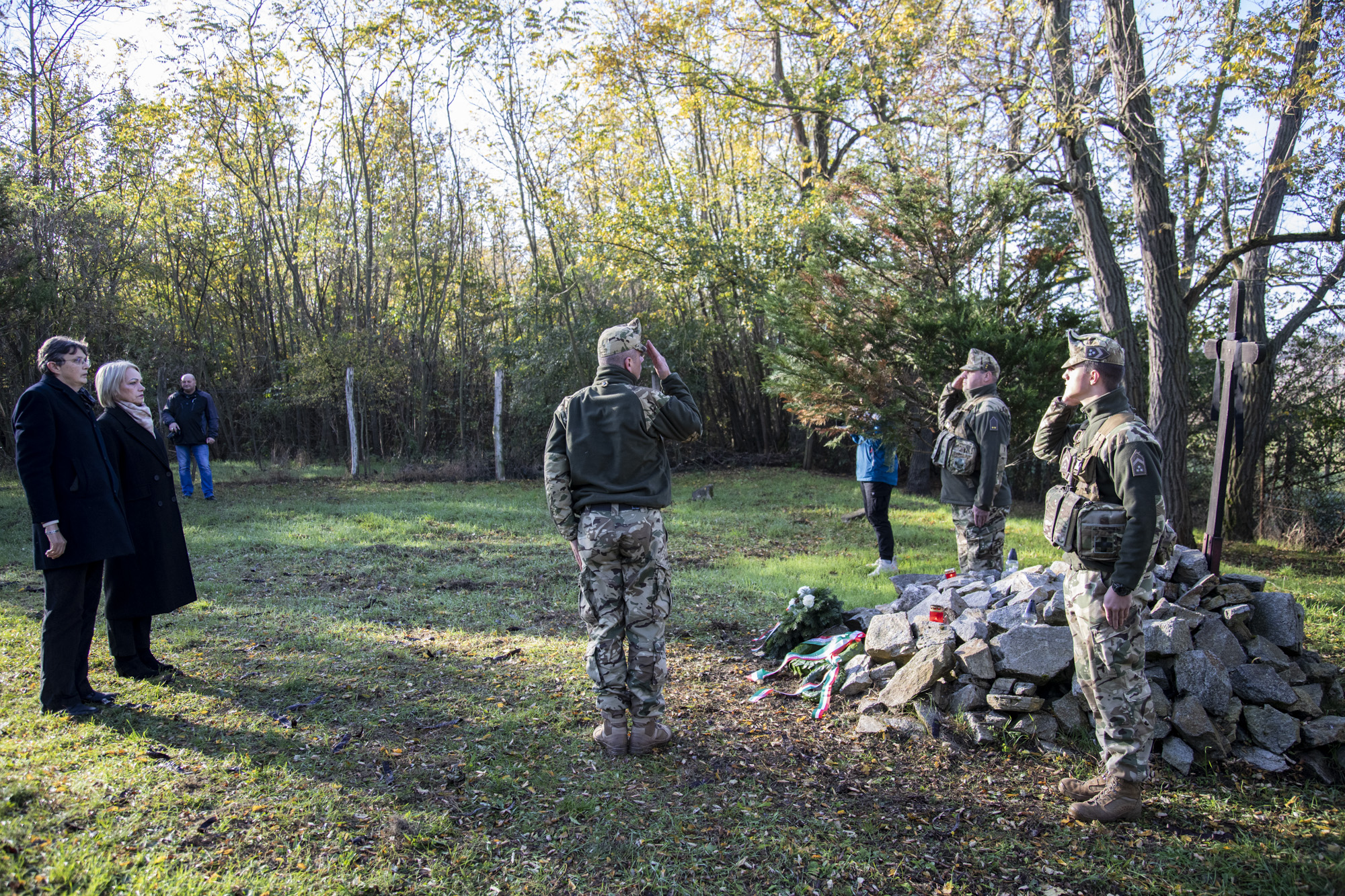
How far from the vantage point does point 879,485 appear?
23.0 ft

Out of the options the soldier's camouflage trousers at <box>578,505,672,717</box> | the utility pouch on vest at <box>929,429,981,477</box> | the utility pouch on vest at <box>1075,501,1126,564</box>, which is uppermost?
the utility pouch on vest at <box>929,429,981,477</box>

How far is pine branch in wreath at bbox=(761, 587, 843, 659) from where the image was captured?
4.99 metres

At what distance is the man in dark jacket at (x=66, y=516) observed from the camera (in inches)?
149

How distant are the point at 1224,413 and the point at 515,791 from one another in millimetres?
4665

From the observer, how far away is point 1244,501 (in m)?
10.1

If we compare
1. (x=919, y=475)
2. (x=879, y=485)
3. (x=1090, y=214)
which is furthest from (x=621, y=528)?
(x=919, y=475)

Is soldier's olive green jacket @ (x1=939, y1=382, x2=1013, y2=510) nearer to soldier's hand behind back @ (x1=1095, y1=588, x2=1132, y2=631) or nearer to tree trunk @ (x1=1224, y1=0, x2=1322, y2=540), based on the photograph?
soldier's hand behind back @ (x1=1095, y1=588, x2=1132, y2=631)

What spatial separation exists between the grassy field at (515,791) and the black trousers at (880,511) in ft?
5.89

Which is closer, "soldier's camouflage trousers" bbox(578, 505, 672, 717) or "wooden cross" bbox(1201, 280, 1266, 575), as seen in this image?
"soldier's camouflage trousers" bbox(578, 505, 672, 717)

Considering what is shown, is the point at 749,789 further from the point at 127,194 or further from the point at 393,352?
the point at 127,194

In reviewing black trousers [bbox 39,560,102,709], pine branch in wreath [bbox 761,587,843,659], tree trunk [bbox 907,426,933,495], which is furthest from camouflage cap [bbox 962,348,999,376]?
tree trunk [bbox 907,426,933,495]

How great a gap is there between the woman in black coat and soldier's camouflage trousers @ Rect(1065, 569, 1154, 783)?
457cm

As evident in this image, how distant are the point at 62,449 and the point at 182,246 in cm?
1561

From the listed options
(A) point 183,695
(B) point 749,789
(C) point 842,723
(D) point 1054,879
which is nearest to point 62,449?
(A) point 183,695
